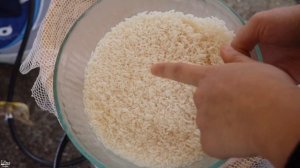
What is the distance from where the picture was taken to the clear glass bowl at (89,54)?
0.44 metres

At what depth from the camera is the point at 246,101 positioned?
33 centimetres

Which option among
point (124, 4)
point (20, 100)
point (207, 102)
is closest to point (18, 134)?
point (20, 100)

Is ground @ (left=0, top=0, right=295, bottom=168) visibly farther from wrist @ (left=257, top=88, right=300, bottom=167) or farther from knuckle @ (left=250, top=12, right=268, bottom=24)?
wrist @ (left=257, top=88, right=300, bottom=167)

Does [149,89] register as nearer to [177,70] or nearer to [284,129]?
[177,70]

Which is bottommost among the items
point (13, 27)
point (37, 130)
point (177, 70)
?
point (37, 130)

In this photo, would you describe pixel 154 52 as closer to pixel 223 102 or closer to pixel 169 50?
pixel 169 50

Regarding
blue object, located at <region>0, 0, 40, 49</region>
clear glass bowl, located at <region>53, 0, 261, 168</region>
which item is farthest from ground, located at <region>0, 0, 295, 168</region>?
clear glass bowl, located at <region>53, 0, 261, 168</region>

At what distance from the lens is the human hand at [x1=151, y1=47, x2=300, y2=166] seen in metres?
0.31

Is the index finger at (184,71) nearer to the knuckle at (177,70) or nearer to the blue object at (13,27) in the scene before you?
the knuckle at (177,70)

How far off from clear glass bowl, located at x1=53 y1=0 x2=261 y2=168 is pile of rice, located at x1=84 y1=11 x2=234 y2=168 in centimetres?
1

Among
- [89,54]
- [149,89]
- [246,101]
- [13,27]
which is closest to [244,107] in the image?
[246,101]

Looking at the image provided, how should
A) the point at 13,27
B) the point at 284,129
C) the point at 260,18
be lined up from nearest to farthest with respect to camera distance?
1. the point at 284,129
2. the point at 260,18
3. the point at 13,27

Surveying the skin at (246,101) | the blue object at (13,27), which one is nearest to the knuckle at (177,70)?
the skin at (246,101)

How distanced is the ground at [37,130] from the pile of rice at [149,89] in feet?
1.04
